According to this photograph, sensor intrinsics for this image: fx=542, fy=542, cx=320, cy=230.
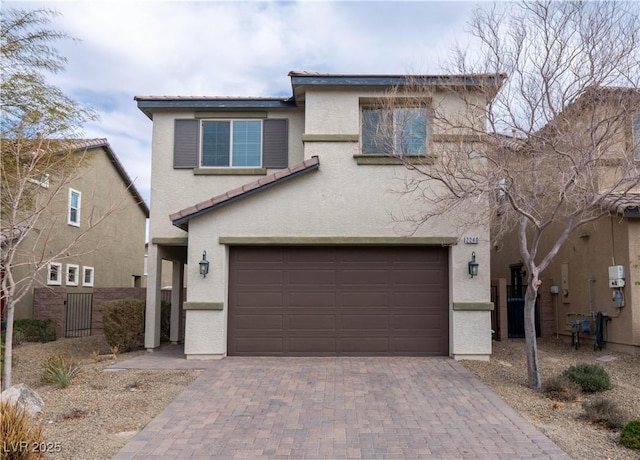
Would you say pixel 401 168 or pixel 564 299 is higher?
pixel 401 168

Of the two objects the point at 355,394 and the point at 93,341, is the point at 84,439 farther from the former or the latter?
the point at 93,341

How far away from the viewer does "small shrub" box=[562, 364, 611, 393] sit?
888 cm

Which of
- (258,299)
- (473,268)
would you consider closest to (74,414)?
(258,299)

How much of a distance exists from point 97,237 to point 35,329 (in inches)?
212

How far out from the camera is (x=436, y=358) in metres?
11.9

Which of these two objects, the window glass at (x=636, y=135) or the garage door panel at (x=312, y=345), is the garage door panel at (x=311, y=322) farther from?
the window glass at (x=636, y=135)

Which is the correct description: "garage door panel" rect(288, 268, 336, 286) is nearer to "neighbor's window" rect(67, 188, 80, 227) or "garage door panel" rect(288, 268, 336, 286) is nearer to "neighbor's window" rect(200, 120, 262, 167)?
"neighbor's window" rect(200, 120, 262, 167)

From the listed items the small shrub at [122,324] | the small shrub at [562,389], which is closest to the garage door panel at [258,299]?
the small shrub at [122,324]

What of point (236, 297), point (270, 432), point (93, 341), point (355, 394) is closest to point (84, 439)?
point (270, 432)

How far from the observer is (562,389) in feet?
28.3

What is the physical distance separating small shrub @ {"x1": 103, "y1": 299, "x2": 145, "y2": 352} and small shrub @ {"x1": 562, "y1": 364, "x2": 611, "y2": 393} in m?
9.67

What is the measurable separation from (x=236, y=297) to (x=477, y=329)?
5394mm

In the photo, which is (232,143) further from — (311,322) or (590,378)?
(590,378)

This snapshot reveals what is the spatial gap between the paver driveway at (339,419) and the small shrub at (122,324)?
3547 mm
